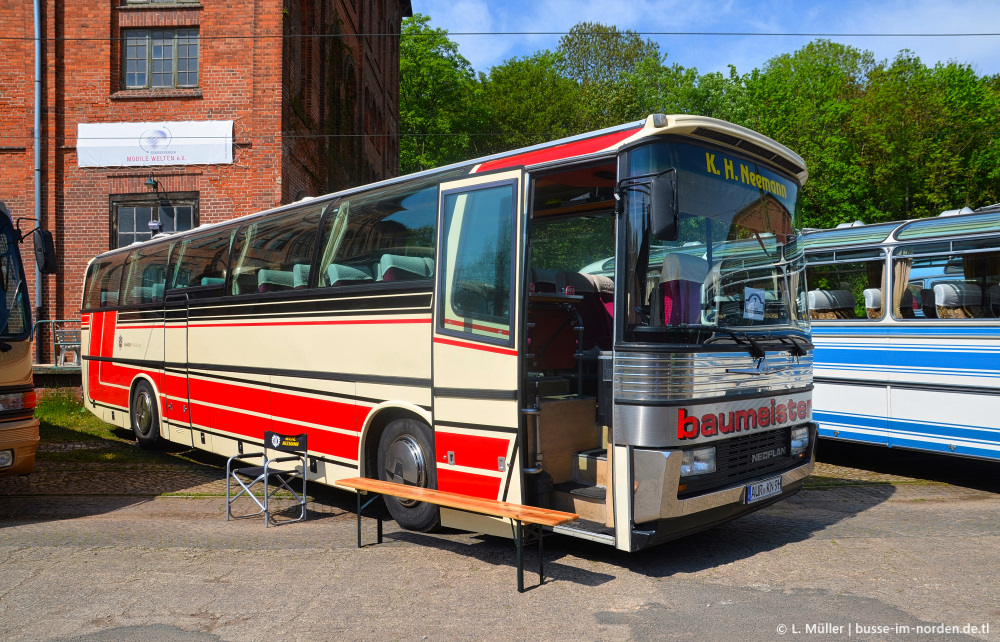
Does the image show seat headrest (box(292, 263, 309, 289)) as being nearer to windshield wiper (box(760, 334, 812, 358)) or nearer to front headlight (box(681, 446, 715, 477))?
front headlight (box(681, 446, 715, 477))

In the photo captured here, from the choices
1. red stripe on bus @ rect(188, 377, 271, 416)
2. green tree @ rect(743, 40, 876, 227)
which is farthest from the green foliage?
green tree @ rect(743, 40, 876, 227)

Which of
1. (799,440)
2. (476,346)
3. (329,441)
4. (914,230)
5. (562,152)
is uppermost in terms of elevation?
(562,152)

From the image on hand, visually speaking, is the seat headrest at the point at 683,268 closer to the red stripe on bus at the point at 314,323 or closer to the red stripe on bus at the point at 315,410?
the red stripe on bus at the point at 314,323

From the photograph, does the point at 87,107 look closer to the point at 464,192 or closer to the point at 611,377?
the point at 464,192

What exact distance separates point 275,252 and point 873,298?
6995 mm

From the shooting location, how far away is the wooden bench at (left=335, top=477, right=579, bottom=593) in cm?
536

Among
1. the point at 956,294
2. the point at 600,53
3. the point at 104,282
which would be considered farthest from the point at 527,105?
the point at 956,294

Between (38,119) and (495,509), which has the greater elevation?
(38,119)

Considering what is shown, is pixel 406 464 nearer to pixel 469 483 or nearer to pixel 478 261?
pixel 469 483

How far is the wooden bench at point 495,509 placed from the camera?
536cm

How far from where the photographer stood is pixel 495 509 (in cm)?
563

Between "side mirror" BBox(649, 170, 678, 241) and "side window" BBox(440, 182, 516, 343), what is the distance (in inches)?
45.4

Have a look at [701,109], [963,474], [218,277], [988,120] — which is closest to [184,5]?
[218,277]

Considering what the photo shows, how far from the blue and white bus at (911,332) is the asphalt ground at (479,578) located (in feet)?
3.33
